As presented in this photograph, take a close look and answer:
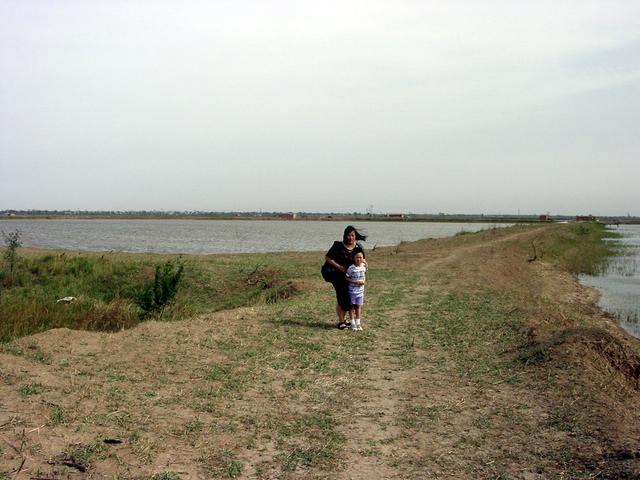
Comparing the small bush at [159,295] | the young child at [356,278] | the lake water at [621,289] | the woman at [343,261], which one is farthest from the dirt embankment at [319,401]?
the lake water at [621,289]

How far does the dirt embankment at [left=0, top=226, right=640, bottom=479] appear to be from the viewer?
15.6 ft

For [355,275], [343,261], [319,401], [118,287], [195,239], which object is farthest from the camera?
[195,239]

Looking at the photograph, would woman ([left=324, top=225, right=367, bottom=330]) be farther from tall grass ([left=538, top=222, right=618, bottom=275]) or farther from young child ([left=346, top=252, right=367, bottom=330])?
tall grass ([left=538, top=222, right=618, bottom=275])

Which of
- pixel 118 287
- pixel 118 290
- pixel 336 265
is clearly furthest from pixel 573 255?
pixel 336 265

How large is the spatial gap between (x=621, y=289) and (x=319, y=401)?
1993cm

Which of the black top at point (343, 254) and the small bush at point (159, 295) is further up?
the black top at point (343, 254)

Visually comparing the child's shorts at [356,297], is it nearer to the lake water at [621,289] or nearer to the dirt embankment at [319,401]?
the dirt embankment at [319,401]

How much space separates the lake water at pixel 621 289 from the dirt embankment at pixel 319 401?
20.0 feet

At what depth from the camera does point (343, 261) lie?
33.3 ft

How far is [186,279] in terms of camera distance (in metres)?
19.4

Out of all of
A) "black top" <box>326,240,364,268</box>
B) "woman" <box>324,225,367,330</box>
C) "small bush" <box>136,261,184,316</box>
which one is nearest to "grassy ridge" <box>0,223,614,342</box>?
"small bush" <box>136,261,184,316</box>

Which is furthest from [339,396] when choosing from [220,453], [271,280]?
[271,280]

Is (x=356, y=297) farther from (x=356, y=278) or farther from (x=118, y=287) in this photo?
(x=118, y=287)

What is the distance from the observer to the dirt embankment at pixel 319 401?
475cm
